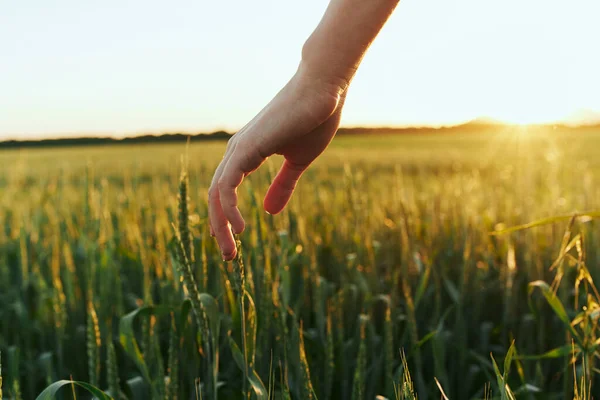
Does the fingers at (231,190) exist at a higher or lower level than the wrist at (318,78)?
lower

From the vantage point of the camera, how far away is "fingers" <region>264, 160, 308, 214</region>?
1.04 metres

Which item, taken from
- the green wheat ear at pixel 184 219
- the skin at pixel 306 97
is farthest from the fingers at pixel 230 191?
the green wheat ear at pixel 184 219

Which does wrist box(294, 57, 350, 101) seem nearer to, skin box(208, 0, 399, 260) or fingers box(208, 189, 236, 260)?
skin box(208, 0, 399, 260)

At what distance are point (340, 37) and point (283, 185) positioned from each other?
329mm

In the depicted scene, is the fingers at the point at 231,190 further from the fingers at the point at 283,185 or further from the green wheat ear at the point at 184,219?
the fingers at the point at 283,185

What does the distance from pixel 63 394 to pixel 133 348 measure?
0.41 meters

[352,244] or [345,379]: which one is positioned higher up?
[352,244]

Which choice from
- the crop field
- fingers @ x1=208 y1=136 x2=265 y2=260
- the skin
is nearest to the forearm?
the skin

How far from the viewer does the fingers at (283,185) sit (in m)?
1.04

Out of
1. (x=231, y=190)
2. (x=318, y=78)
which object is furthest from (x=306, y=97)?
(x=231, y=190)

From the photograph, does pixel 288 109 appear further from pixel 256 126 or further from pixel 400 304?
pixel 400 304

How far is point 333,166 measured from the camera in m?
10.0

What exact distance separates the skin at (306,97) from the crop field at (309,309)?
95 mm

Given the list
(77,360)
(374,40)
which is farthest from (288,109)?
(77,360)
